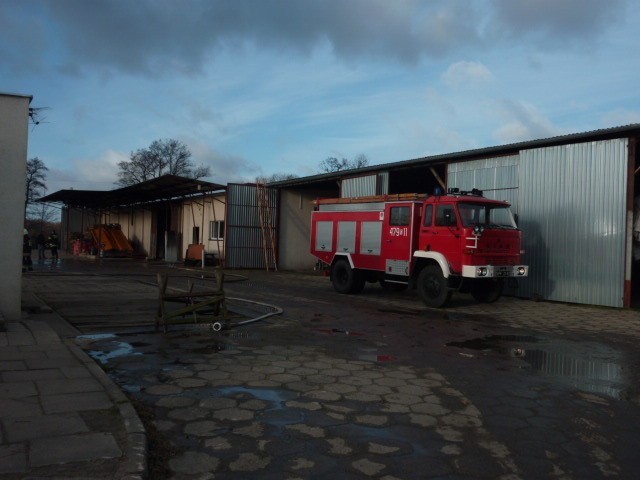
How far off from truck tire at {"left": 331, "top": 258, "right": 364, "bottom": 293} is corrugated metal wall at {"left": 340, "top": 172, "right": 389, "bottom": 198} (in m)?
5.45

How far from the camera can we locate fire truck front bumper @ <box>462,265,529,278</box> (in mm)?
12461

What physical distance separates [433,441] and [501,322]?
7.53m

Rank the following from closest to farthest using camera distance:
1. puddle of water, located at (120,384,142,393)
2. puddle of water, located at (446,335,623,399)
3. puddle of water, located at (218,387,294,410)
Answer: puddle of water, located at (218,387,294,410) < puddle of water, located at (120,384,142,393) < puddle of water, located at (446,335,623,399)

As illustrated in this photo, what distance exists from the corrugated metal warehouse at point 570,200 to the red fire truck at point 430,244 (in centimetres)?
183

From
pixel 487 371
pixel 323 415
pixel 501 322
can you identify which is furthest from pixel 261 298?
pixel 323 415

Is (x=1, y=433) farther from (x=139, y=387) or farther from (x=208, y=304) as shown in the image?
(x=208, y=304)

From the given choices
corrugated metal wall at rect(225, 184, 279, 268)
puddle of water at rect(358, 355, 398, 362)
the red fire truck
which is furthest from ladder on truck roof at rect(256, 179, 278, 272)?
puddle of water at rect(358, 355, 398, 362)

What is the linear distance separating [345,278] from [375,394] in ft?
35.6

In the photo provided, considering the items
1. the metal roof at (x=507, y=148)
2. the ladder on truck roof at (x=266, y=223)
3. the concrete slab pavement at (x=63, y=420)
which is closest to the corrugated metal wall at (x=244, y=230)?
the ladder on truck roof at (x=266, y=223)

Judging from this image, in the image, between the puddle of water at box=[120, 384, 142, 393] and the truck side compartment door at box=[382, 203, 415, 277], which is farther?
the truck side compartment door at box=[382, 203, 415, 277]

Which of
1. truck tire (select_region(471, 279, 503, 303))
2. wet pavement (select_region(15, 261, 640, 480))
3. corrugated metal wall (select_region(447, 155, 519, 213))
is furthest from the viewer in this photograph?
corrugated metal wall (select_region(447, 155, 519, 213))

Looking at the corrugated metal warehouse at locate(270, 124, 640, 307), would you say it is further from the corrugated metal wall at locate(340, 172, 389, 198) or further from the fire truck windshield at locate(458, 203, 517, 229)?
the corrugated metal wall at locate(340, 172, 389, 198)

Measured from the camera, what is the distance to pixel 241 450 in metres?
4.04

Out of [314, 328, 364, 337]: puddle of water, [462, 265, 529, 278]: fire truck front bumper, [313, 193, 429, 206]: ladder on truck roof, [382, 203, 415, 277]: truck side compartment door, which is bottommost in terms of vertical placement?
[314, 328, 364, 337]: puddle of water
